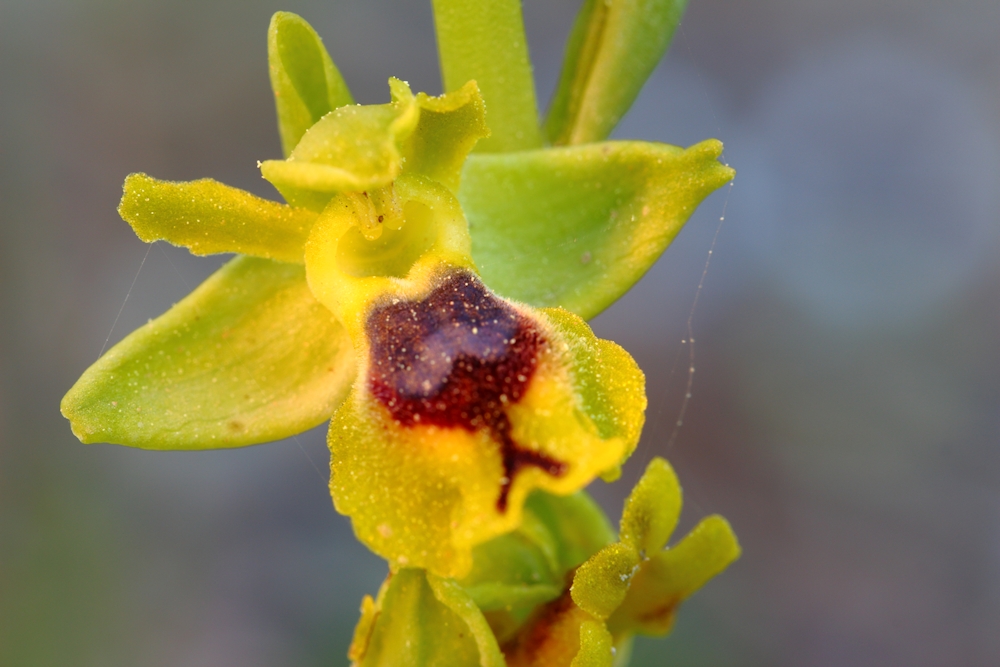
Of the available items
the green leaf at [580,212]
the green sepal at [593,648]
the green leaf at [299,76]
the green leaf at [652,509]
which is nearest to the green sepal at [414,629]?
the green sepal at [593,648]

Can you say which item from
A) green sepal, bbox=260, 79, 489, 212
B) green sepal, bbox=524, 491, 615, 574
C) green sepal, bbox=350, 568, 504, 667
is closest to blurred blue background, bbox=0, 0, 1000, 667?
green sepal, bbox=524, 491, 615, 574

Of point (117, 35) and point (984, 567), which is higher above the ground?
point (117, 35)

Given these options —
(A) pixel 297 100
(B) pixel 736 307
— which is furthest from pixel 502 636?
(B) pixel 736 307

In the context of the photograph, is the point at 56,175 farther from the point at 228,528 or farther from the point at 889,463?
the point at 889,463

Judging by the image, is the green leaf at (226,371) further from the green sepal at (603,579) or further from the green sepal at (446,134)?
the green sepal at (603,579)

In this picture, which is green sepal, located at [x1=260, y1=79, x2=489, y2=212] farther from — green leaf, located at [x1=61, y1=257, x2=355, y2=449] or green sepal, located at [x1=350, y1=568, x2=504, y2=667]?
green sepal, located at [x1=350, y1=568, x2=504, y2=667]

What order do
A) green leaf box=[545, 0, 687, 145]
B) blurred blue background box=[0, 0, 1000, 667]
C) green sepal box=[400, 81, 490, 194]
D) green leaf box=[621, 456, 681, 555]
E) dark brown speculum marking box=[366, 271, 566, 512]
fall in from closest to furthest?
dark brown speculum marking box=[366, 271, 566, 512] < green sepal box=[400, 81, 490, 194] < green leaf box=[621, 456, 681, 555] < green leaf box=[545, 0, 687, 145] < blurred blue background box=[0, 0, 1000, 667]

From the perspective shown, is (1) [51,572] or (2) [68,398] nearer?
(2) [68,398]

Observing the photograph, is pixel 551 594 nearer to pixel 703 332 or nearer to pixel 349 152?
pixel 349 152
